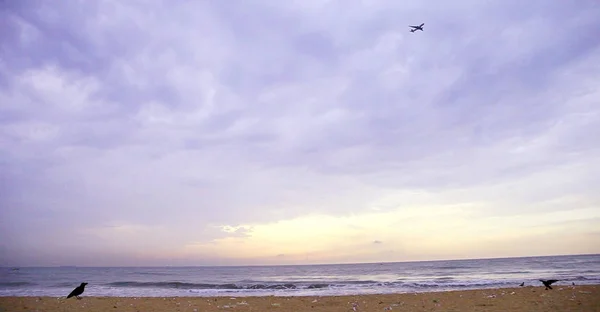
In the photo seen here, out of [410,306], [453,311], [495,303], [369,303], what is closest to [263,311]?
[369,303]

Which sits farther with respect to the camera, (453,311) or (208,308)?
(208,308)

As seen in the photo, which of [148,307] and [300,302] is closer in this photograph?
[148,307]

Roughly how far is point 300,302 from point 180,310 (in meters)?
5.49

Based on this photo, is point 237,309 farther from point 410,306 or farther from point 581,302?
point 581,302

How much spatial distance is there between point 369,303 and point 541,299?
6.82m

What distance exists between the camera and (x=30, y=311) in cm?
1520

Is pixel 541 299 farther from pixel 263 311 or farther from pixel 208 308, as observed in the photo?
pixel 208 308

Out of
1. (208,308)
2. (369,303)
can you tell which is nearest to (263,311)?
(208,308)

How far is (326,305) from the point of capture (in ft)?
54.4

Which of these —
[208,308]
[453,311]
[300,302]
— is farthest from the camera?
[300,302]

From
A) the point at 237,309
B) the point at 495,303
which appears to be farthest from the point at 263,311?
the point at 495,303

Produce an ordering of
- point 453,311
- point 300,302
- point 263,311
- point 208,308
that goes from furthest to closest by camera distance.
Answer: point 300,302 < point 208,308 < point 263,311 < point 453,311

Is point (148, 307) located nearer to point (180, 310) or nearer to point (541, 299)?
point (180, 310)

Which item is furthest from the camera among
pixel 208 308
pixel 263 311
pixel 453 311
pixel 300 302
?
pixel 300 302
